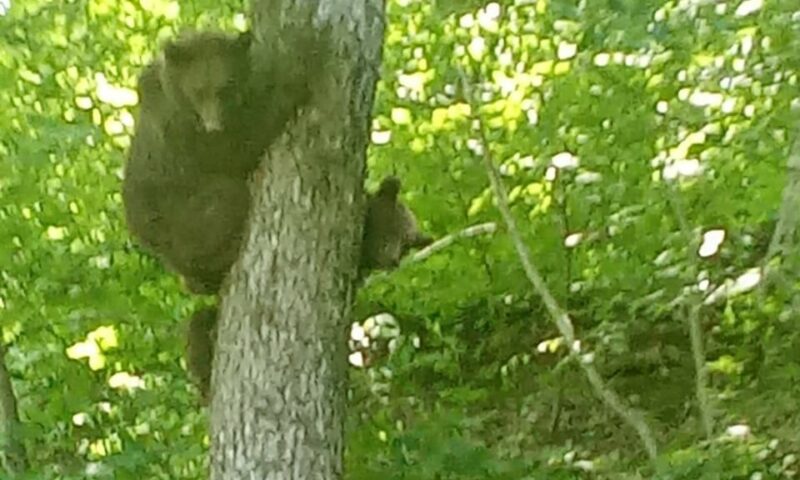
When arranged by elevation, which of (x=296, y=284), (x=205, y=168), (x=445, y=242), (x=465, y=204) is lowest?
(x=296, y=284)

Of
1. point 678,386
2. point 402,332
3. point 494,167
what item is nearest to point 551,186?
point 494,167

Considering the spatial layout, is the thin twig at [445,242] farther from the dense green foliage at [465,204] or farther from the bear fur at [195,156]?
the bear fur at [195,156]

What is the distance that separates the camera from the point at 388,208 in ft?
12.3

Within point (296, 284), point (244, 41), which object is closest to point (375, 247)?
point (296, 284)

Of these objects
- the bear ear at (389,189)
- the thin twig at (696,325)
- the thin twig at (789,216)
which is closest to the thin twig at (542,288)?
the thin twig at (696,325)

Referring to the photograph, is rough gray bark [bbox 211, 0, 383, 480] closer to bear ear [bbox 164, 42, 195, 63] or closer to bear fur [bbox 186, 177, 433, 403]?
bear ear [bbox 164, 42, 195, 63]

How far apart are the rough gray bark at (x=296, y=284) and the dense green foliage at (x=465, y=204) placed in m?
1.58

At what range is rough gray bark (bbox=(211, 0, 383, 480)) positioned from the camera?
10.4 feet

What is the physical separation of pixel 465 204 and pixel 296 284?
2751 mm

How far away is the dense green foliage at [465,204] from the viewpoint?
17.0ft

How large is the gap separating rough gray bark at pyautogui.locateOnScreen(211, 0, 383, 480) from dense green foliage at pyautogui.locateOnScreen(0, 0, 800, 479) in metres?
A: 1.58

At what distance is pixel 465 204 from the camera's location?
5.83 meters

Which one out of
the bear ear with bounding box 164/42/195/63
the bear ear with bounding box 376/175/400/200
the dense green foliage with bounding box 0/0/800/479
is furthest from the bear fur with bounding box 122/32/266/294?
the dense green foliage with bounding box 0/0/800/479

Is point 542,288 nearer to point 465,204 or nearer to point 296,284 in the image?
point 465,204
